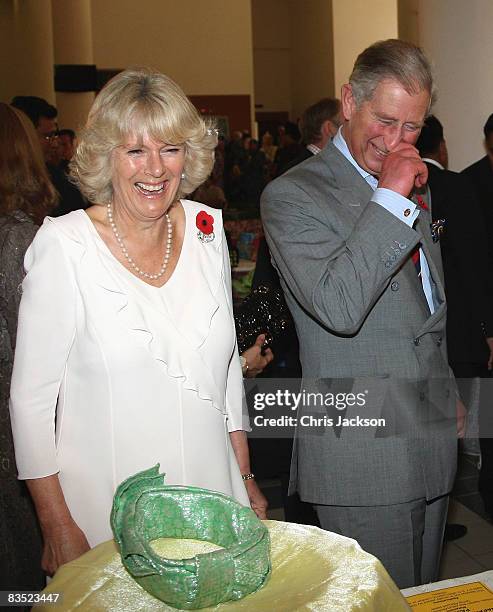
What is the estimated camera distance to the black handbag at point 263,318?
2434 mm

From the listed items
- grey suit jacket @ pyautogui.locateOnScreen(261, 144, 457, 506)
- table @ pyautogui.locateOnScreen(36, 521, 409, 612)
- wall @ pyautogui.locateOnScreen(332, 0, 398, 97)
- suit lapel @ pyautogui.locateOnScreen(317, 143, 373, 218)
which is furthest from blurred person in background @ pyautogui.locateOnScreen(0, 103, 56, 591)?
wall @ pyautogui.locateOnScreen(332, 0, 398, 97)

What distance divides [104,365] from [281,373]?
54.4 inches

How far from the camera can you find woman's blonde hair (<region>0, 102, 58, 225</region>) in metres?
2.88

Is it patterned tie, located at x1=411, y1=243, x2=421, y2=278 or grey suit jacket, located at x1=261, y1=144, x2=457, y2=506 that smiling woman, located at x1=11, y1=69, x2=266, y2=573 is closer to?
grey suit jacket, located at x1=261, y1=144, x2=457, y2=506

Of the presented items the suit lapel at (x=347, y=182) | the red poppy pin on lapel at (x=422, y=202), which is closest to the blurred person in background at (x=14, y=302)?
the suit lapel at (x=347, y=182)

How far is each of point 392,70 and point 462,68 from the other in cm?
331

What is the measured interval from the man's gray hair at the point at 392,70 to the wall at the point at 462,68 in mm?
3135

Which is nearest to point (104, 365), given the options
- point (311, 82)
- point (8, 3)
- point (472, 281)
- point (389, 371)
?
point (389, 371)

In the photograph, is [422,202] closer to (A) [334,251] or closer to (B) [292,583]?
(A) [334,251]

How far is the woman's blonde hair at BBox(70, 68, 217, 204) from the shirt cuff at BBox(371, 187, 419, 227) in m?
0.45

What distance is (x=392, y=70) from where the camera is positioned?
6.10 ft

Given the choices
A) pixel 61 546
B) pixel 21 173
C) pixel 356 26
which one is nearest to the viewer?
pixel 61 546

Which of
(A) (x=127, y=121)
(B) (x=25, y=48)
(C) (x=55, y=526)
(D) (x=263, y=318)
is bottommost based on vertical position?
(C) (x=55, y=526)

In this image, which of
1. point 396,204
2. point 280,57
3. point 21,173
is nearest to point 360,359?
point 396,204
